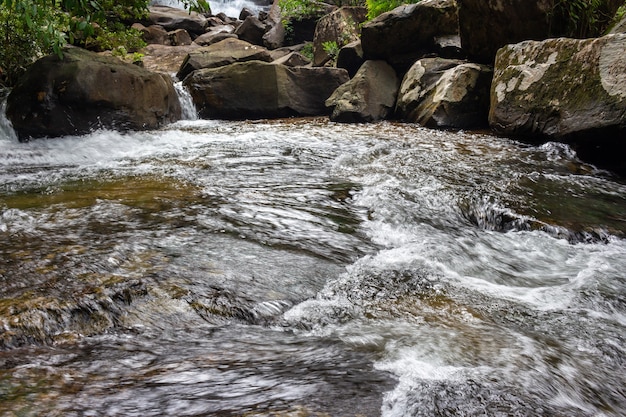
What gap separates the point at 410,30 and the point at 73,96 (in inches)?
256

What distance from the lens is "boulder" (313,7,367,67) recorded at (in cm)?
1206

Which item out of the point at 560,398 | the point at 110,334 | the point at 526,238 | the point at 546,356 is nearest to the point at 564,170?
the point at 526,238

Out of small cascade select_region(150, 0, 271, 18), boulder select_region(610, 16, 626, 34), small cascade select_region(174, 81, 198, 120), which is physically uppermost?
small cascade select_region(150, 0, 271, 18)

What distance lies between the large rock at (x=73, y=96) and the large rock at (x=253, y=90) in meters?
2.21

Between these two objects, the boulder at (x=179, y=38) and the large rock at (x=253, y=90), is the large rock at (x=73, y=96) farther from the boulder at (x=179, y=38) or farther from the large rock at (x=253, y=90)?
the boulder at (x=179, y=38)

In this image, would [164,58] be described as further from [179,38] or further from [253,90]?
[253,90]

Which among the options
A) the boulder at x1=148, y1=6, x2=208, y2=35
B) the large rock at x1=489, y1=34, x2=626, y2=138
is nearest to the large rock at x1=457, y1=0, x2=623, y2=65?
the large rock at x1=489, y1=34, x2=626, y2=138

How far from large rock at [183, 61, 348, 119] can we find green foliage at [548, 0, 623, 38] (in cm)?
482

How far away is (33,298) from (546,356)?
7.71 ft

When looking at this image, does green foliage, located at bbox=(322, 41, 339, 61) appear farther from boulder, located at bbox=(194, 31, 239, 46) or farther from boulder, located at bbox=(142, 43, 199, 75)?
boulder, located at bbox=(194, 31, 239, 46)

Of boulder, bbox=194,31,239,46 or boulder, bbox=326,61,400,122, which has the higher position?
boulder, bbox=194,31,239,46

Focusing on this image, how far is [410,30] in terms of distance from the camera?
8.94 m

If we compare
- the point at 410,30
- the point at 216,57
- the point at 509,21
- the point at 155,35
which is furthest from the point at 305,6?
the point at 509,21

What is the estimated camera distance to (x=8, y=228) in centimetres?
302
